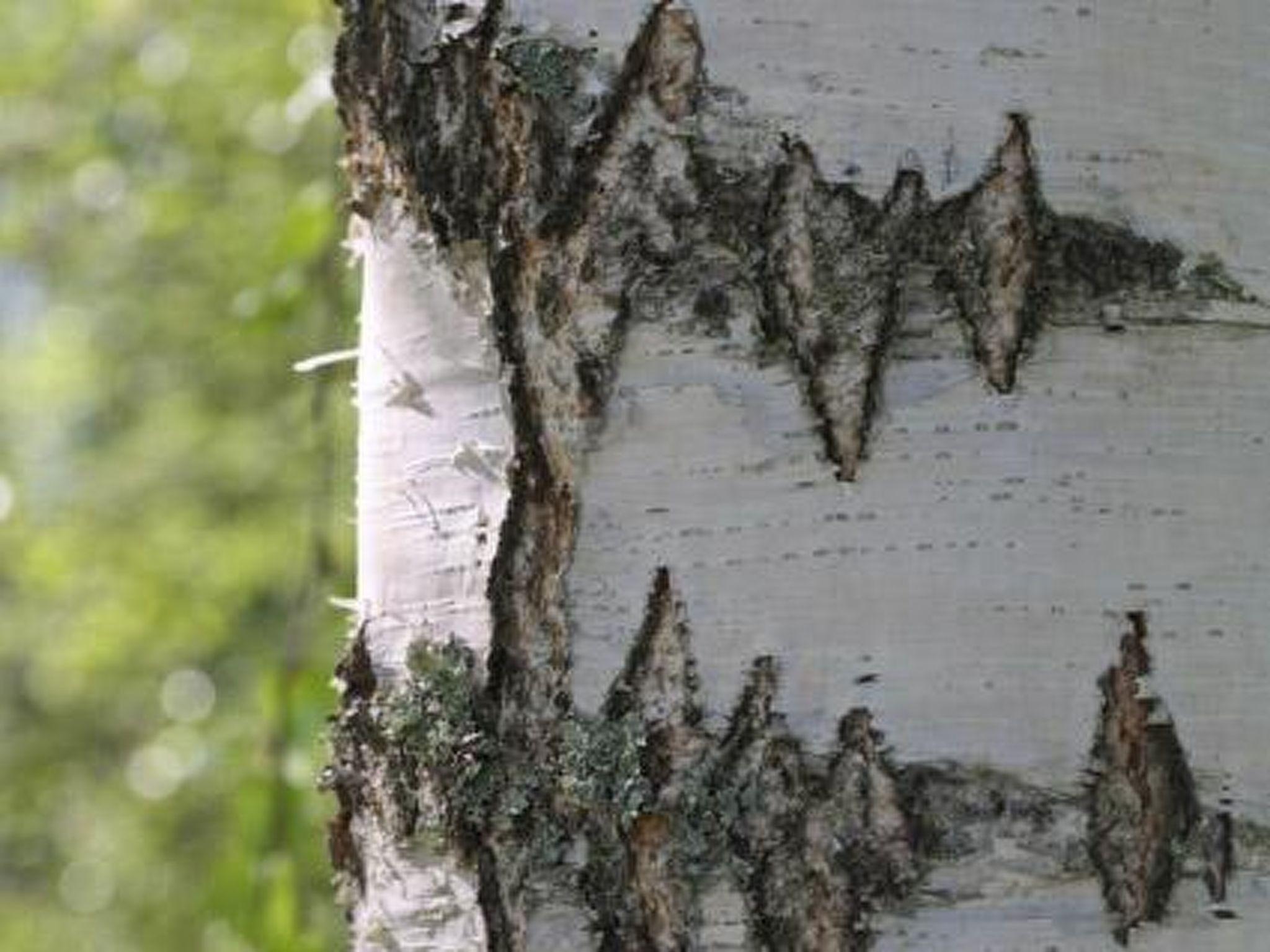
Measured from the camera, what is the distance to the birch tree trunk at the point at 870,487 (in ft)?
3.42

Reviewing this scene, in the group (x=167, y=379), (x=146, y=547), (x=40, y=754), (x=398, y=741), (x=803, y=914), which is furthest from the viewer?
(x=40, y=754)

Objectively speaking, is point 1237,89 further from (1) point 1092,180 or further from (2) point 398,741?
(2) point 398,741

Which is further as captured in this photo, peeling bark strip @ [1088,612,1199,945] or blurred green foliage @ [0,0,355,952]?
blurred green foliage @ [0,0,355,952]

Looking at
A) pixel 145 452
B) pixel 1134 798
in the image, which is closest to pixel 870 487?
pixel 1134 798

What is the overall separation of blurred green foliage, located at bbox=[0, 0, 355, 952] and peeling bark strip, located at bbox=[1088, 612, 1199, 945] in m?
2.43

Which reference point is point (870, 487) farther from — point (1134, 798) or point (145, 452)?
point (145, 452)

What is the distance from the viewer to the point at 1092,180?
1085 mm

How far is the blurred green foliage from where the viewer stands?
201 inches

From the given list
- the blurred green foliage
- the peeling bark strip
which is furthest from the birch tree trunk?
the blurred green foliage

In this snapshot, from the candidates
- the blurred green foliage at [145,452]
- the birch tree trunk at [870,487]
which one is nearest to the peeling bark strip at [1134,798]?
the birch tree trunk at [870,487]

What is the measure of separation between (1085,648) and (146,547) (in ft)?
18.3

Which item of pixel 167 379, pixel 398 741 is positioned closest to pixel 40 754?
pixel 167 379

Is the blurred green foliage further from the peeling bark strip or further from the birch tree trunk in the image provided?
the peeling bark strip

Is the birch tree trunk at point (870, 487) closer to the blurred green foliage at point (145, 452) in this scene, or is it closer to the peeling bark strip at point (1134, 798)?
the peeling bark strip at point (1134, 798)
